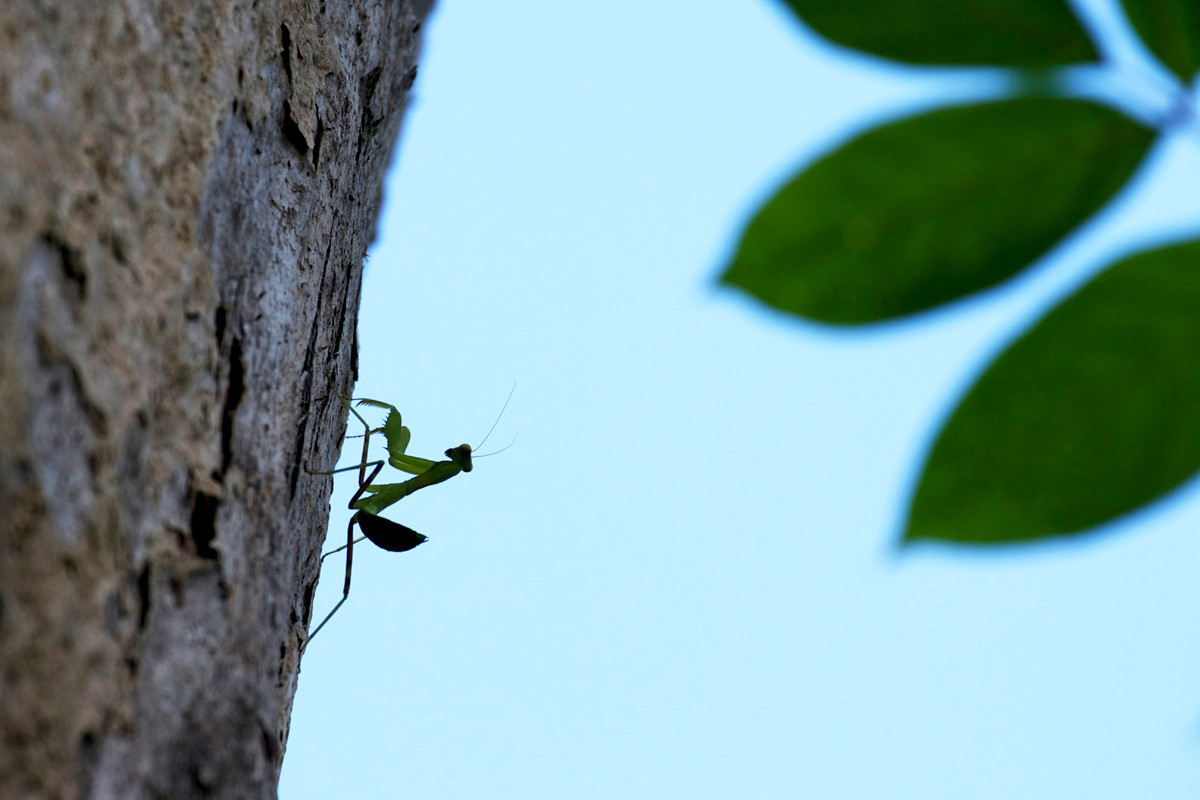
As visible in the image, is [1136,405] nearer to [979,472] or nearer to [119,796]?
[979,472]

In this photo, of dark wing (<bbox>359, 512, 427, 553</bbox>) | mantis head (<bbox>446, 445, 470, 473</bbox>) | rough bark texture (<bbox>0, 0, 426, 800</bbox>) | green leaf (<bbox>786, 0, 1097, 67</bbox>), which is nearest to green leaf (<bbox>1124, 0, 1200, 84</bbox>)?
green leaf (<bbox>786, 0, 1097, 67</bbox>)

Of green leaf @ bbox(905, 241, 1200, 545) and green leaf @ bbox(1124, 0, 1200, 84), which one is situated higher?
green leaf @ bbox(1124, 0, 1200, 84)

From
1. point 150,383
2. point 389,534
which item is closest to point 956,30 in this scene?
point 150,383

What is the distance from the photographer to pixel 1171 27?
38 centimetres

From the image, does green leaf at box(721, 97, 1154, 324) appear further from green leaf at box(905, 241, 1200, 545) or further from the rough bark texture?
the rough bark texture

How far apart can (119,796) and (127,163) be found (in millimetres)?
507

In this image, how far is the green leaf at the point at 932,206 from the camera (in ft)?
1.25

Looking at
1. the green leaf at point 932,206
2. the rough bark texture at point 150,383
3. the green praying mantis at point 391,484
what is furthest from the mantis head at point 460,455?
the green leaf at point 932,206

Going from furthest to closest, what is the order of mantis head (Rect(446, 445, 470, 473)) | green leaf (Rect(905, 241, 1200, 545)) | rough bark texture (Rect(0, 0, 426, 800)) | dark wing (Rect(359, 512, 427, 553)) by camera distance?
mantis head (Rect(446, 445, 470, 473)) → dark wing (Rect(359, 512, 427, 553)) → rough bark texture (Rect(0, 0, 426, 800)) → green leaf (Rect(905, 241, 1200, 545))

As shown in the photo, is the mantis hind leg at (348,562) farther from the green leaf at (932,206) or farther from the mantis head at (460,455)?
the green leaf at (932,206)

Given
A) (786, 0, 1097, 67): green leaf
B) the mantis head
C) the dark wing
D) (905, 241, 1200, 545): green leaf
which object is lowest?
(905, 241, 1200, 545): green leaf

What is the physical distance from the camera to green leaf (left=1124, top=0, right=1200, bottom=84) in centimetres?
38

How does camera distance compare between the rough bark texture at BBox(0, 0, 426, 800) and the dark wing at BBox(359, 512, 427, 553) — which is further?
the dark wing at BBox(359, 512, 427, 553)

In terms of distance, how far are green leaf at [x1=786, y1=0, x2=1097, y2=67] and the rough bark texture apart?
0.56 metres
